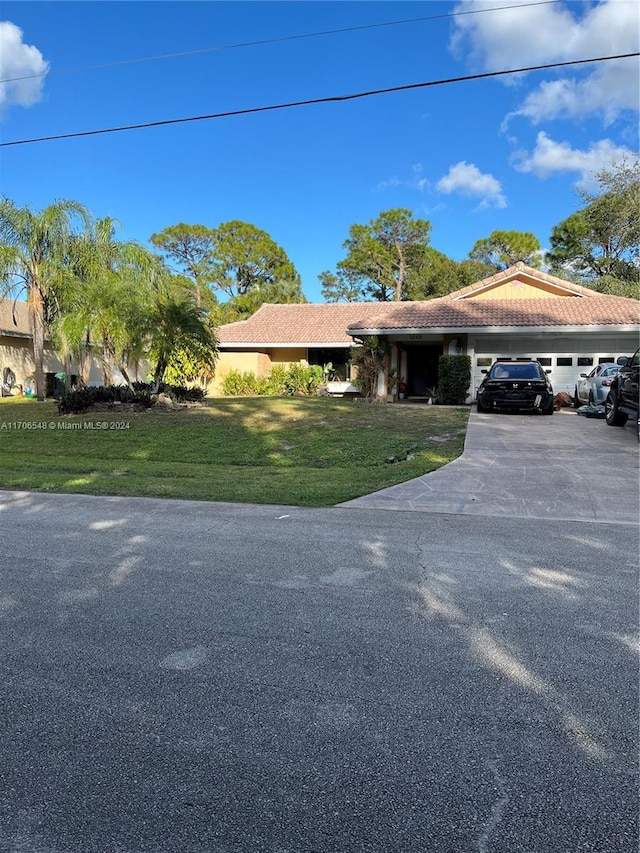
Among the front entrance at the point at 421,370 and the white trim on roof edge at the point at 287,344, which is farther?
the white trim on roof edge at the point at 287,344

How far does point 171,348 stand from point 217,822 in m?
15.6

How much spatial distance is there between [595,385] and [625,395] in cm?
432

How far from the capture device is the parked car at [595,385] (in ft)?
53.8

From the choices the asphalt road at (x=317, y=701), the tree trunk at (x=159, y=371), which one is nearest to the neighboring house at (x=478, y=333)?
the tree trunk at (x=159, y=371)

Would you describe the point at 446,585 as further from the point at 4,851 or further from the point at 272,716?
the point at 4,851

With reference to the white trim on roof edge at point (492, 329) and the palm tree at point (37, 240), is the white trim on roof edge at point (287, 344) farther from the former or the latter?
the palm tree at point (37, 240)

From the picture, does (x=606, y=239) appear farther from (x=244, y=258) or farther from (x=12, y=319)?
(x=12, y=319)

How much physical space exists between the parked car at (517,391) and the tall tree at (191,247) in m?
33.1

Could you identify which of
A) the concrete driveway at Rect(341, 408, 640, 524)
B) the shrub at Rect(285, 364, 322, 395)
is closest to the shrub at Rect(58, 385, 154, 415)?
the shrub at Rect(285, 364, 322, 395)

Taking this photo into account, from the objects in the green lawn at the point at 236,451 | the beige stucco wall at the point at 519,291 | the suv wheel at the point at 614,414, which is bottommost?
the green lawn at the point at 236,451

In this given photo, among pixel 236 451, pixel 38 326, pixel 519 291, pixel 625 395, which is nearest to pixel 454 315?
pixel 519 291

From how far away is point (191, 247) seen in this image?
153 feet

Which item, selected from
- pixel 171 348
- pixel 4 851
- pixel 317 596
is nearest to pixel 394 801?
pixel 4 851

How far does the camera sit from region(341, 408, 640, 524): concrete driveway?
7.04 metres
